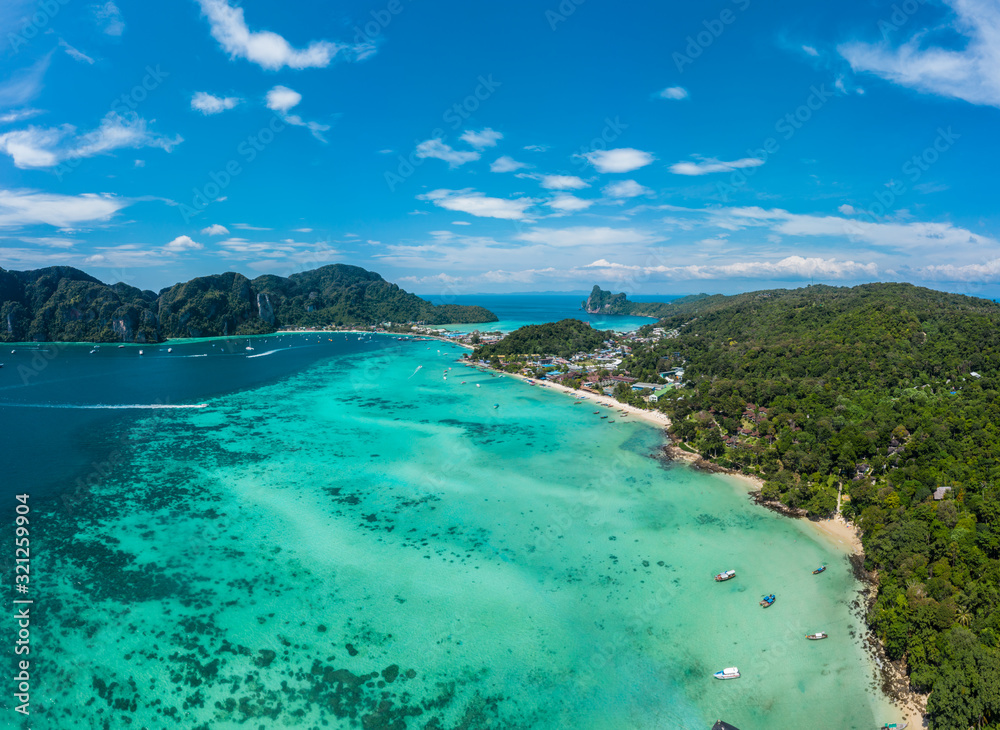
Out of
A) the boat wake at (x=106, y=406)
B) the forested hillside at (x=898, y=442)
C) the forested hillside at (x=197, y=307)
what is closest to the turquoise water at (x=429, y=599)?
the forested hillside at (x=898, y=442)

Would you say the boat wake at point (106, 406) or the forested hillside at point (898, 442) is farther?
the boat wake at point (106, 406)

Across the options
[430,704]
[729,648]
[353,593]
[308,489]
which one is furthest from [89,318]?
[729,648]

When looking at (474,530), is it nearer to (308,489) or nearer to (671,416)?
(308,489)

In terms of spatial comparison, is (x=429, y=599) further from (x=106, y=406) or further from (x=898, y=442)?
(x=106, y=406)

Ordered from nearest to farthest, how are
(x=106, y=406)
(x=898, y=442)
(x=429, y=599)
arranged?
(x=429, y=599)
(x=898, y=442)
(x=106, y=406)

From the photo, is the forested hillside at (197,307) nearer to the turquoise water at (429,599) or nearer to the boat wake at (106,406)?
the boat wake at (106,406)

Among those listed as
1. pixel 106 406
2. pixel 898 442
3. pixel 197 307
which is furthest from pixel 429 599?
pixel 197 307
